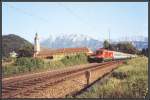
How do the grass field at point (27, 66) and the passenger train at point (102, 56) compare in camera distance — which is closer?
the grass field at point (27, 66)

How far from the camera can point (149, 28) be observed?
39.6 feet

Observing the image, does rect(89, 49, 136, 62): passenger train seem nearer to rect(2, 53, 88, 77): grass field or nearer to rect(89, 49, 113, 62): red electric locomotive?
rect(89, 49, 113, 62): red electric locomotive

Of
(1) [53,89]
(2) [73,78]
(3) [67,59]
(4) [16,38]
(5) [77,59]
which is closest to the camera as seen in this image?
(1) [53,89]

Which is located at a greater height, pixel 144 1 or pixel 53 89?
pixel 144 1

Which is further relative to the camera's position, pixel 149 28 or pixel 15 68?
pixel 15 68

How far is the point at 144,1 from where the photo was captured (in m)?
13.9

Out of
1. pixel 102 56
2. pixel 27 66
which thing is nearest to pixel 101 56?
pixel 102 56

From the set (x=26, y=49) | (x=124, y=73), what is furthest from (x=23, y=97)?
(x=26, y=49)

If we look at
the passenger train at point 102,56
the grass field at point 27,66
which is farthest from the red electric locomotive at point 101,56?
the grass field at point 27,66

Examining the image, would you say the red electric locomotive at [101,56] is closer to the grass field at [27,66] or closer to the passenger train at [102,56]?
the passenger train at [102,56]

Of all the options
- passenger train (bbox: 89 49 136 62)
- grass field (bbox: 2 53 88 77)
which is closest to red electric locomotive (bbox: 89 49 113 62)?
passenger train (bbox: 89 49 136 62)

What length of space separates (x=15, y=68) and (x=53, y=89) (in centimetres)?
1245

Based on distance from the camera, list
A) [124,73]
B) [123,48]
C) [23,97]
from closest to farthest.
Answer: [23,97]
[124,73]
[123,48]

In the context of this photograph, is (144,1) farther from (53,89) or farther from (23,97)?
(23,97)
